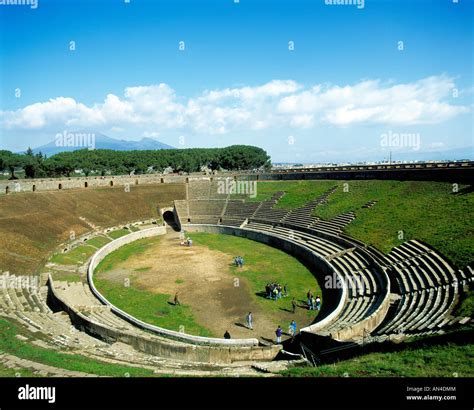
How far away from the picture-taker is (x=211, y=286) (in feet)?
98.0

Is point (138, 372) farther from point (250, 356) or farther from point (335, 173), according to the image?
point (335, 173)

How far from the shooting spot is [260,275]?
32188 mm

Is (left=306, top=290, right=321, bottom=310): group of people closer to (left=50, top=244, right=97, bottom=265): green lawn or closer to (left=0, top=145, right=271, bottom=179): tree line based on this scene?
(left=50, top=244, right=97, bottom=265): green lawn

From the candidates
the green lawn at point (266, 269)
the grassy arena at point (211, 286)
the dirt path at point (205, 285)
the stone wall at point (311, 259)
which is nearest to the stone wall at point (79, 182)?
the stone wall at point (311, 259)

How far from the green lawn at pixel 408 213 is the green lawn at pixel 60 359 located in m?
18.8

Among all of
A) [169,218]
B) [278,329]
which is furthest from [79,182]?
[278,329]

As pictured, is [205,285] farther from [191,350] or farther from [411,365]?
[411,365]

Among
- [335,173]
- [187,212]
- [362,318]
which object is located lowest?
[362,318]

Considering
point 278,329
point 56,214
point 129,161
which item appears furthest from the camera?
point 129,161

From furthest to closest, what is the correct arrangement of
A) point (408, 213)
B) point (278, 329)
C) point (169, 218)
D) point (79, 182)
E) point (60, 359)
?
point (79, 182)
point (169, 218)
point (408, 213)
point (278, 329)
point (60, 359)

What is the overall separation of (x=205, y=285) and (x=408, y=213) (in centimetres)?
1866

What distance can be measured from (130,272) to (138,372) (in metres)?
20.6

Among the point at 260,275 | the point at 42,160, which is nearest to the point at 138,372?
the point at 260,275

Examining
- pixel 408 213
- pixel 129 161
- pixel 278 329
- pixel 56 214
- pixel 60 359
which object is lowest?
pixel 278 329
